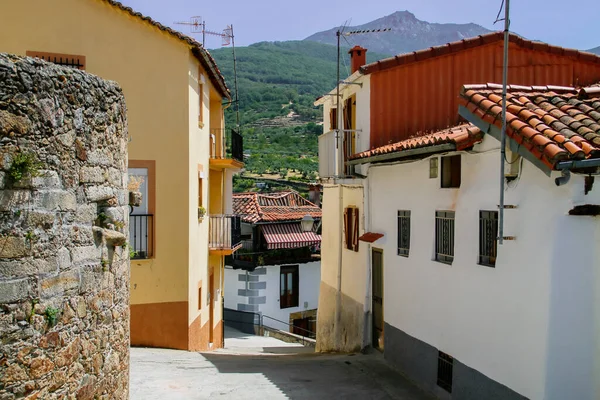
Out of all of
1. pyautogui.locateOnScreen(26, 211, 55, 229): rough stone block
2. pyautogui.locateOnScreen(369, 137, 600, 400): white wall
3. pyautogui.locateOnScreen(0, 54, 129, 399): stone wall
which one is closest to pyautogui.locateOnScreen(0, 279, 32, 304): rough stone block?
pyautogui.locateOnScreen(0, 54, 129, 399): stone wall

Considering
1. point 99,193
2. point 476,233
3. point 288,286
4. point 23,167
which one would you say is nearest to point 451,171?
point 476,233

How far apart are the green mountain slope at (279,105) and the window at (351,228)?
22090mm

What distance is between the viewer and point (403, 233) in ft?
39.8

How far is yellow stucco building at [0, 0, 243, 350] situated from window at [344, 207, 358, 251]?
3.78 m

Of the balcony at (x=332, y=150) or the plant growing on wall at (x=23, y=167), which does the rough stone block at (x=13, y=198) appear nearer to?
the plant growing on wall at (x=23, y=167)

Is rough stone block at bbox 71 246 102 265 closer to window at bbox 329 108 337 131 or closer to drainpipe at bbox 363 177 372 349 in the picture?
drainpipe at bbox 363 177 372 349

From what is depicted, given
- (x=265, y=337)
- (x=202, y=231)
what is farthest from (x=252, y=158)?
(x=202, y=231)

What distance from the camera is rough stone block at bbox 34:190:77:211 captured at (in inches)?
196

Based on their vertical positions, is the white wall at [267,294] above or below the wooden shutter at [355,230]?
below

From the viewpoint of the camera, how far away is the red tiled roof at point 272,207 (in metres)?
28.2

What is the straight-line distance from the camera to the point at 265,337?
26.5 m

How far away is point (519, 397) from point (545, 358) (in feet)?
2.58

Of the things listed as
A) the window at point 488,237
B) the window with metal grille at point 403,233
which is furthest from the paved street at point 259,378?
the window at point 488,237

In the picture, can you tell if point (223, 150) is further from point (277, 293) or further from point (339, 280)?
point (277, 293)
